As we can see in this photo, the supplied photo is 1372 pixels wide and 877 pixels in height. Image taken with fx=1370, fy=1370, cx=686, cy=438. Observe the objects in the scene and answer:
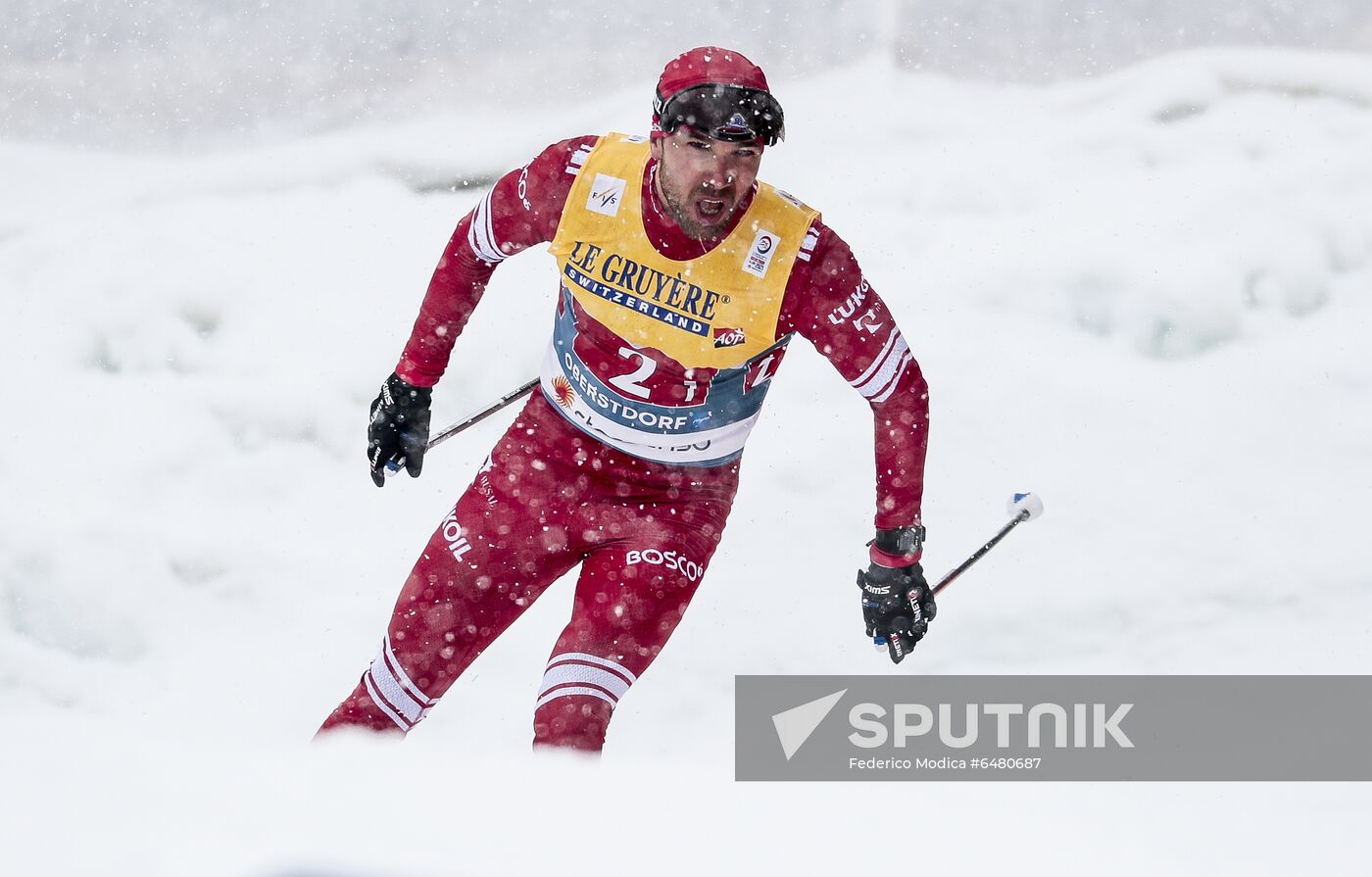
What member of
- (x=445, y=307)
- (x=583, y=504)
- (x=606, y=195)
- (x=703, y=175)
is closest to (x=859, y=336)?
(x=703, y=175)

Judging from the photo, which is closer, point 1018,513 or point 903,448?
point 903,448

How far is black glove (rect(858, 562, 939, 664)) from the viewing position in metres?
2.99

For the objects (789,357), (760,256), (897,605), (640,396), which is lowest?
(897,605)

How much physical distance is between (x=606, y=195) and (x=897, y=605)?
3.56 feet

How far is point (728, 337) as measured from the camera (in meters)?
2.83

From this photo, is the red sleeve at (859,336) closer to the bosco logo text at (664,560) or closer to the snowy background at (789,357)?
the bosco logo text at (664,560)

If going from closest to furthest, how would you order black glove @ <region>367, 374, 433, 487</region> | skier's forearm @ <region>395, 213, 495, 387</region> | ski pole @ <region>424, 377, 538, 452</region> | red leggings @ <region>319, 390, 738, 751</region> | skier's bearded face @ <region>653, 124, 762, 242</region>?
skier's bearded face @ <region>653, 124, 762, 242</region> → red leggings @ <region>319, 390, 738, 751</region> → skier's forearm @ <region>395, 213, 495, 387</region> → black glove @ <region>367, 374, 433, 487</region> → ski pole @ <region>424, 377, 538, 452</region>

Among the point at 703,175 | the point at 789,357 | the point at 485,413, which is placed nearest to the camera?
the point at 703,175

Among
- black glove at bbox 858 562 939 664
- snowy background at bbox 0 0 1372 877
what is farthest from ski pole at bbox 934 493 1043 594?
snowy background at bbox 0 0 1372 877

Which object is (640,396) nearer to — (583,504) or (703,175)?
(583,504)

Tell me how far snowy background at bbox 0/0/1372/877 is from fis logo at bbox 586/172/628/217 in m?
1.49

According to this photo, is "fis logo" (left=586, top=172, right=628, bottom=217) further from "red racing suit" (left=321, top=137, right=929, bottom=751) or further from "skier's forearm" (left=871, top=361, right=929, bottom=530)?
"skier's forearm" (left=871, top=361, right=929, bottom=530)

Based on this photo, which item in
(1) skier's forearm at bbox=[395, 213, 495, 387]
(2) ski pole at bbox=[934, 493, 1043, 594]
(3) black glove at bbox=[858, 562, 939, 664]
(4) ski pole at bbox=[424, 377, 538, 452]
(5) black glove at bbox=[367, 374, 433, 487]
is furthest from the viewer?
(4) ski pole at bbox=[424, 377, 538, 452]

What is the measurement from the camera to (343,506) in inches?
199
